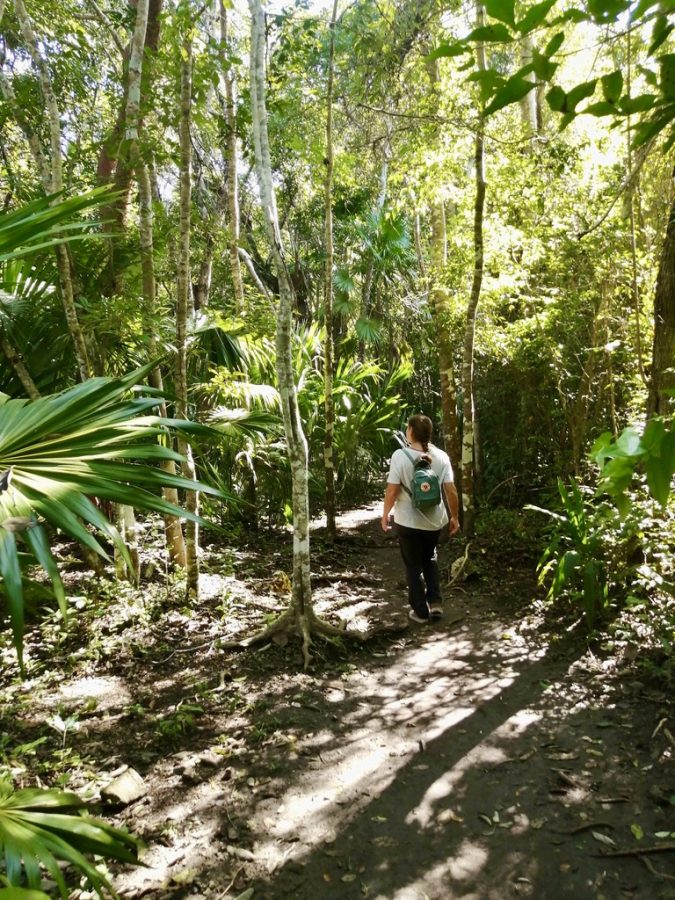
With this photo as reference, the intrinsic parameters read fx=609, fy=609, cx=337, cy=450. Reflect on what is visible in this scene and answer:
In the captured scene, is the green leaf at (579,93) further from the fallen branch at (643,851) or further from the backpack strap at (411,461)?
the backpack strap at (411,461)

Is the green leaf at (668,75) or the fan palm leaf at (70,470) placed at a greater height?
the green leaf at (668,75)

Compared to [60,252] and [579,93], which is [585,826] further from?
[60,252]

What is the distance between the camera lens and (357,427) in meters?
8.62

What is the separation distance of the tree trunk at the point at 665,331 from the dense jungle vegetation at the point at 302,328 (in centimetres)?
3

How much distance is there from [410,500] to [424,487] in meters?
0.20

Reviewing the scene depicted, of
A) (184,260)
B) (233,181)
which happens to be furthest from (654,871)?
(233,181)

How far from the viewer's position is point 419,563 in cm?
510

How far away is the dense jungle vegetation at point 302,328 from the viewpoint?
1640 millimetres

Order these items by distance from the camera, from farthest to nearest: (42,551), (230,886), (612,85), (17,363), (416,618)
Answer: (416,618)
(17,363)
(230,886)
(42,551)
(612,85)

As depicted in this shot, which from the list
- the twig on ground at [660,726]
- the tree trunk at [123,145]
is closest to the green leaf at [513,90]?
the twig on ground at [660,726]

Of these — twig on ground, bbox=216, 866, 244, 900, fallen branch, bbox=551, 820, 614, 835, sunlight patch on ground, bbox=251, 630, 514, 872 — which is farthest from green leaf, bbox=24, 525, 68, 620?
fallen branch, bbox=551, 820, 614, 835

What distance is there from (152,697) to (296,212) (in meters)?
13.5

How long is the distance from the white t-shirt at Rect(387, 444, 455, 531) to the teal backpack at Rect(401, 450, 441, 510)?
0.07 meters

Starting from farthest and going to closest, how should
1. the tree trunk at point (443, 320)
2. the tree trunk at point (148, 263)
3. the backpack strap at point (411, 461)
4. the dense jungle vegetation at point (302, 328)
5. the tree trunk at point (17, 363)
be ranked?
the tree trunk at point (443, 320) < the backpack strap at point (411, 461) < the tree trunk at point (148, 263) < the tree trunk at point (17, 363) < the dense jungle vegetation at point (302, 328)
